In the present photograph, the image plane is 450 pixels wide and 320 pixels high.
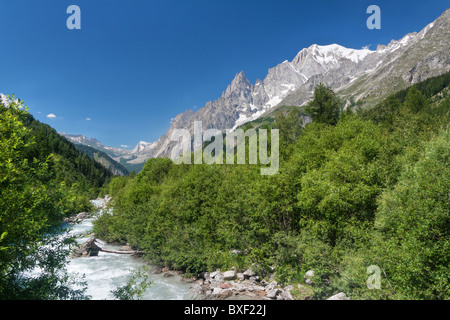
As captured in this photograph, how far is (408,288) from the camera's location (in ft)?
37.2

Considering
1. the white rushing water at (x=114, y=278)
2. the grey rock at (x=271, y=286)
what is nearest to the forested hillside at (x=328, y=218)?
the grey rock at (x=271, y=286)

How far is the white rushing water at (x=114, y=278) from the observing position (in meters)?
22.8

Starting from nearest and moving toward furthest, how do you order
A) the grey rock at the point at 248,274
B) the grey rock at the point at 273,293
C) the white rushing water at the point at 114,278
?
the grey rock at the point at 273,293 → the white rushing water at the point at 114,278 → the grey rock at the point at 248,274

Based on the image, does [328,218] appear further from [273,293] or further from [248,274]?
[248,274]

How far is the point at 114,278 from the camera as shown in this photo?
26906 millimetres

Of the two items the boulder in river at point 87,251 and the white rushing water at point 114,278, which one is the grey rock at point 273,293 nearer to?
the white rushing water at point 114,278

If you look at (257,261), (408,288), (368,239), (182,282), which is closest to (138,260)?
(182,282)

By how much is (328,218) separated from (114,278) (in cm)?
2483

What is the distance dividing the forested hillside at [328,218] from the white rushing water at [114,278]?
2.58m

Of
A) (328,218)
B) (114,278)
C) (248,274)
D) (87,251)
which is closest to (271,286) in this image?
(248,274)

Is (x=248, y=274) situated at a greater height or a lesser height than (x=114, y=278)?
greater

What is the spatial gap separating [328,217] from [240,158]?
24.9 meters

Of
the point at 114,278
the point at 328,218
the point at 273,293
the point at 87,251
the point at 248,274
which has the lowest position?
the point at 114,278
